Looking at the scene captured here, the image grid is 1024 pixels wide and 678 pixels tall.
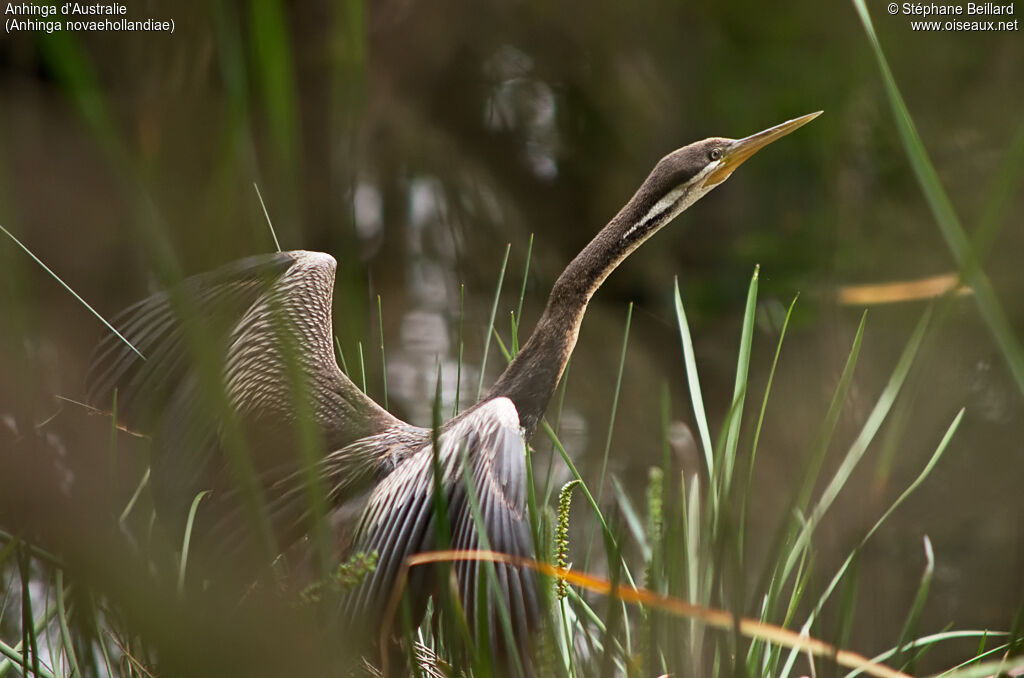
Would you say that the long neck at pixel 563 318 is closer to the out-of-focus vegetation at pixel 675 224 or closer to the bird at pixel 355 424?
the bird at pixel 355 424

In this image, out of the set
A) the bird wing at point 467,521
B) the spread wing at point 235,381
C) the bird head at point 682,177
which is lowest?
the bird wing at point 467,521

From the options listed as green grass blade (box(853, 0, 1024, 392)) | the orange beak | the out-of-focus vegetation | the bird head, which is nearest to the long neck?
the bird head

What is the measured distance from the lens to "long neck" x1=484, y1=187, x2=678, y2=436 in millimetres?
1108

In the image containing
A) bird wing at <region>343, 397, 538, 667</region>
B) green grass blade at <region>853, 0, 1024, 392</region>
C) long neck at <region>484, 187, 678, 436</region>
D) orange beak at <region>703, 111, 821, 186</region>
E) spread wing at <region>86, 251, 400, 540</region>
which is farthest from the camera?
orange beak at <region>703, 111, 821, 186</region>

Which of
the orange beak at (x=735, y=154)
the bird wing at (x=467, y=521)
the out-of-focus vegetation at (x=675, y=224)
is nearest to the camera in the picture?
the bird wing at (x=467, y=521)

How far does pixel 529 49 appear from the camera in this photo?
2.80 meters

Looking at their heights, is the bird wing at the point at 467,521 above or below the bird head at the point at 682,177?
below

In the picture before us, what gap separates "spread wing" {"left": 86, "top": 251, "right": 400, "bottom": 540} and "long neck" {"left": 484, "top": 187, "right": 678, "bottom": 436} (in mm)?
202

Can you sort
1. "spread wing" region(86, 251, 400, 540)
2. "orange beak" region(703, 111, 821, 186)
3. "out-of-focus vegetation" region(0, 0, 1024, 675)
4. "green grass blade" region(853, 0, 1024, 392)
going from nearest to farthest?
"green grass blade" region(853, 0, 1024, 392) < "spread wing" region(86, 251, 400, 540) < "orange beak" region(703, 111, 821, 186) < "out-of-focus vegetation" region(0, 0, 1024, 675)

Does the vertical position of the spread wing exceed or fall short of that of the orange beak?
it falls short

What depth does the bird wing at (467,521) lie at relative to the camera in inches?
26.0

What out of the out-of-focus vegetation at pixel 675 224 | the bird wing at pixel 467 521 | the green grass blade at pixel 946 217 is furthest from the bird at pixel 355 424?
the out-of-focus vegetation at pixel 675 224

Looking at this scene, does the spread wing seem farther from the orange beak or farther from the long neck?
the orange beak

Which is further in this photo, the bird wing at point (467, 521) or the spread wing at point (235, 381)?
the spread wing at point (235, 381)
